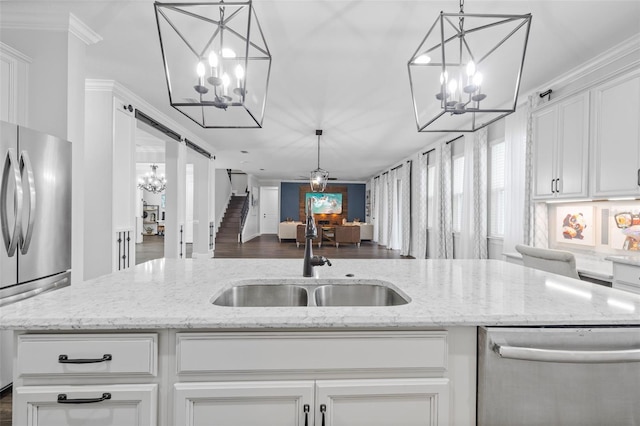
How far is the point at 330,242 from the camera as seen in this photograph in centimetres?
1106

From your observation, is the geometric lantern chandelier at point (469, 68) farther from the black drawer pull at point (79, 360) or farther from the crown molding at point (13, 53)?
the crown molding at point (13, 53)

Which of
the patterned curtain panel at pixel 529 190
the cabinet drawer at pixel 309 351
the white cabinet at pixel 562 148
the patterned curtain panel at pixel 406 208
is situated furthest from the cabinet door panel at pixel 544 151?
the patterned curtain panel at pixel 406 208

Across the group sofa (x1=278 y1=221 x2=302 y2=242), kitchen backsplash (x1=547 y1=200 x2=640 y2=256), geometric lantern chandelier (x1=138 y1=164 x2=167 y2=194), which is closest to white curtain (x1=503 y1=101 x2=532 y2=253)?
kitchen backsplash (x1=547 y1=200 x2=640 y2=256)

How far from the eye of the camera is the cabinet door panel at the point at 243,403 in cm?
93

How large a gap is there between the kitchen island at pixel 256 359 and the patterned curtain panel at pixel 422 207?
612 cm

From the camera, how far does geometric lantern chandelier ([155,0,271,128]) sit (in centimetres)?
158

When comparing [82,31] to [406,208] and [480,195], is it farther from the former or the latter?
[406,208]

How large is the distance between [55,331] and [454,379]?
126 cm

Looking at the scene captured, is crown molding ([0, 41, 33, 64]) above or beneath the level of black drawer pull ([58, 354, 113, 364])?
above

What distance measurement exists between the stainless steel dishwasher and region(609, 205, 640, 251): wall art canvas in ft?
7.56

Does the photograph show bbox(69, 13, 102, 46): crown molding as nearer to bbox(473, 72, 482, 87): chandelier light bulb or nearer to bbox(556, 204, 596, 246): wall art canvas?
bbox(473, 72, 482, 87): chandelier light bulb

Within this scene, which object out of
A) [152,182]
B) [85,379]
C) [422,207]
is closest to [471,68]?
[85,379]

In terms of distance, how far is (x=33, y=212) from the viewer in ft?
6.36

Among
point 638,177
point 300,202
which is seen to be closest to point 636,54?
point 638,177
